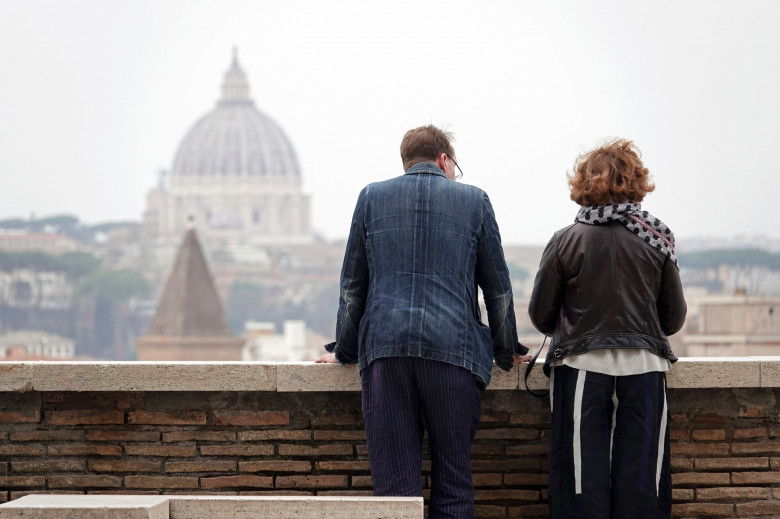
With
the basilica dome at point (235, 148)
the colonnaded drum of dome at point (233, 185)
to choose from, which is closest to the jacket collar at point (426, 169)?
the colonnaded drum of dome at point (233, 185)

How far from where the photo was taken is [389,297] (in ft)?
12.0

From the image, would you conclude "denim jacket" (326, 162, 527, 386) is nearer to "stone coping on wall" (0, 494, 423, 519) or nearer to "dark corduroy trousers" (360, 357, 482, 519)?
"dark corduroy trousers" (360, 357, 482, 519)

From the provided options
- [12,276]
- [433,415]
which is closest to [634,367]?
[433,415]

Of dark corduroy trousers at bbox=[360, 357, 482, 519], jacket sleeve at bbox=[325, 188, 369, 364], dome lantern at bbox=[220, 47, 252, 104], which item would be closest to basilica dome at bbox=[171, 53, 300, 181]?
dome lantern at bbox=[220, 47, 252, 104]

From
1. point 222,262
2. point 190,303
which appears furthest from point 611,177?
point 222,262

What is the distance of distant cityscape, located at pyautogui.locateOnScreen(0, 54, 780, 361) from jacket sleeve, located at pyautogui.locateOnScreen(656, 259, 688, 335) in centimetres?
6726

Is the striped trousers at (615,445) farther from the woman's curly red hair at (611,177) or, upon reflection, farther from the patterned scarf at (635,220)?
the woman's curly red hair at (611,177)

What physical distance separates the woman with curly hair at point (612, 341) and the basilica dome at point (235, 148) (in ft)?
467

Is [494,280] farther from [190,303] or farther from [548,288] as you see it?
[190,303]

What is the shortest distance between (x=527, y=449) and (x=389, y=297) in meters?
1.02

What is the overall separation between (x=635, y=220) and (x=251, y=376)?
1389 millimetres

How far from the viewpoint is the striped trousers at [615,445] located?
12.2ft

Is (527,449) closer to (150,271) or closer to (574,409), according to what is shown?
(574,409)

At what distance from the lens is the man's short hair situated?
151 inches
